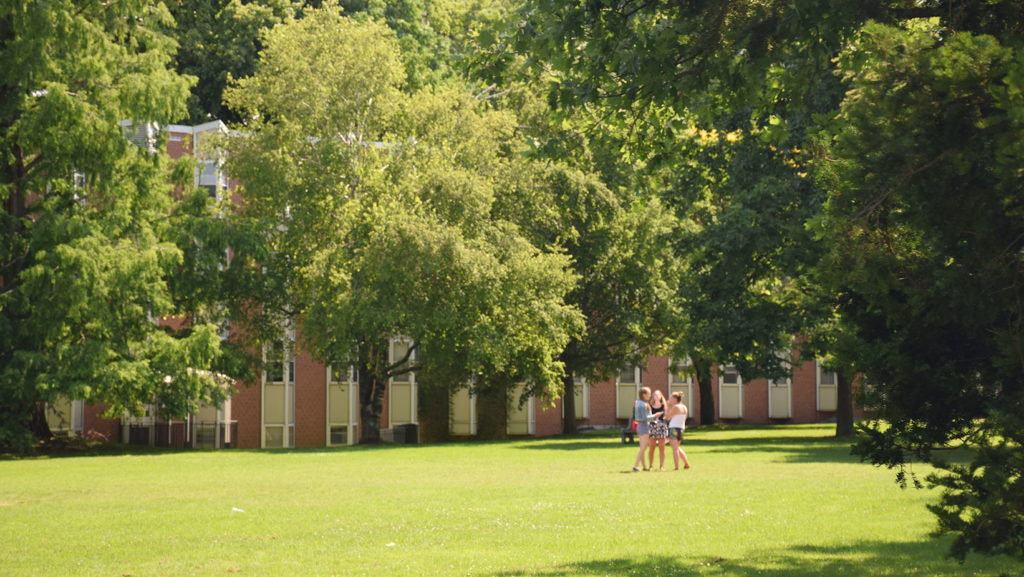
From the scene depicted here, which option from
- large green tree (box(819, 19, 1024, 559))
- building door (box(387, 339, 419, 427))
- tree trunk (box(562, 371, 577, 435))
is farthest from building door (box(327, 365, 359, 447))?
large green tree (box(819, 19, 1024, 559))

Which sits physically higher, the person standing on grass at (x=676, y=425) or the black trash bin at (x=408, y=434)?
the person standing on grass at (x=676, y=425)

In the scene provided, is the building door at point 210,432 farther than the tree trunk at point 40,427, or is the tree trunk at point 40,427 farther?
the building door at point 210,432

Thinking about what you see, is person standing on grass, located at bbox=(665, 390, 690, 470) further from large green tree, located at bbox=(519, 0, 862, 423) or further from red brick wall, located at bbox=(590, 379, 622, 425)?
red brick wall, located at bbox=(590, 379, 622, 425)

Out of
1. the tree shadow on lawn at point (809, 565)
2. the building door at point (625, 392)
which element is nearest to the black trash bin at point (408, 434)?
the building door at point (625, 392)

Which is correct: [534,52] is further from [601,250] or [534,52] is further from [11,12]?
[601,250]

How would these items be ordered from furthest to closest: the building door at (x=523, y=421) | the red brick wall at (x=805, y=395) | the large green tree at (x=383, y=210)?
the red brick wall at (x=805, y=395) < the building door at (x=523, y=421) < the large green tree at (x=383, y=210)

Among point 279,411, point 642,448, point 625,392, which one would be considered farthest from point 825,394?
point 642,448

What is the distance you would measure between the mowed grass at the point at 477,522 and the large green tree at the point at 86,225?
867 centimetres

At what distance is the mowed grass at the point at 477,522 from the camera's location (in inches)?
448

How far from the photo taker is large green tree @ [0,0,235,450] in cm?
3466

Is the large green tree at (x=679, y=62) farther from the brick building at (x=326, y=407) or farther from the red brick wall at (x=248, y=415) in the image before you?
the red brick wall at (x=248, y=415)

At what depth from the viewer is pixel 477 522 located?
49.0ft

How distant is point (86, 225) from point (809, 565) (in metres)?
28.9

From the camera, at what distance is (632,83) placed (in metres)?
11.4
